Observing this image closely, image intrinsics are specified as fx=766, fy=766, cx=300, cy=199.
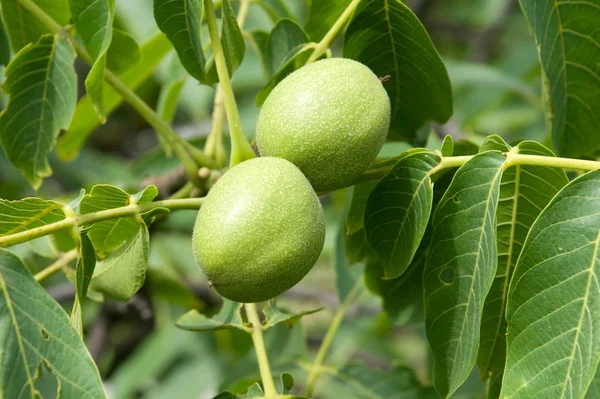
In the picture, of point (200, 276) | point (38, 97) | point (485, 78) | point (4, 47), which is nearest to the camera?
Result: point (38, 97)

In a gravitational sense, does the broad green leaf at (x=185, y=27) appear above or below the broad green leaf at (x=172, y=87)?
above

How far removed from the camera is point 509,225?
1.48 metres

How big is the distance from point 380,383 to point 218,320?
0.54m

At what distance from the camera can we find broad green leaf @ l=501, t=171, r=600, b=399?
1198mm

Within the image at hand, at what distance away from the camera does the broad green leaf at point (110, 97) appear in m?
2.18

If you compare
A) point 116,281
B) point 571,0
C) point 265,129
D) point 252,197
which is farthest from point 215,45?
point 571,0

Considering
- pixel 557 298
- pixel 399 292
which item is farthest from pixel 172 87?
pixel 557 298

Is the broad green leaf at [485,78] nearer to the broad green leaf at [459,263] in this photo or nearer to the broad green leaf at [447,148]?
the broad green leaf at [447,148]

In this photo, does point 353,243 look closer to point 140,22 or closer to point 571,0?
point 571,0

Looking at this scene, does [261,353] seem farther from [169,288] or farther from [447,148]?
[169,288]

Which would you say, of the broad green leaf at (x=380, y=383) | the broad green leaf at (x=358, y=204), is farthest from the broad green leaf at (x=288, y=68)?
the broad green leaf at (x=380, y=383)

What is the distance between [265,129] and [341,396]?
160 cm

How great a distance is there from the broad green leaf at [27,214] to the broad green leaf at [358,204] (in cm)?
62

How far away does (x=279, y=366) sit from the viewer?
2.22 m
